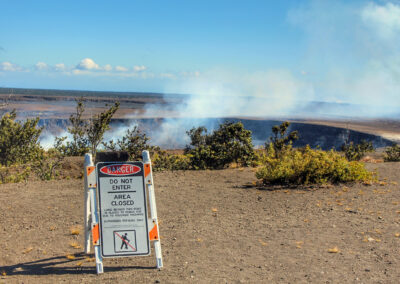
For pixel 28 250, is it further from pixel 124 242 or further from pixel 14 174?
pixel 14 174

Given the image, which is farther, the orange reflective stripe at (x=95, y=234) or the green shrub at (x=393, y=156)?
the green shrub at (x=393, y=156)

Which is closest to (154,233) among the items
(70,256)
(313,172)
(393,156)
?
(70,256)

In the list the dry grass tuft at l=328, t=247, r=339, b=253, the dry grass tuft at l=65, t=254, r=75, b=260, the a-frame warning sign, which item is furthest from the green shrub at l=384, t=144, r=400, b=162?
the dry grass tuft at l=65, t=254, r=75, b=260

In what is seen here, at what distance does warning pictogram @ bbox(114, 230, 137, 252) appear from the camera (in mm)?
5320

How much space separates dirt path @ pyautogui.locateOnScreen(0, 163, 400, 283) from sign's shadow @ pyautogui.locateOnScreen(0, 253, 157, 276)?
0.5 inches

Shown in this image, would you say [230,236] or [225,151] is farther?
[225,151]

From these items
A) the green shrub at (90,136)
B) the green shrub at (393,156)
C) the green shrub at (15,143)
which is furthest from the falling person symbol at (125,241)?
the green shrub at (393,156)

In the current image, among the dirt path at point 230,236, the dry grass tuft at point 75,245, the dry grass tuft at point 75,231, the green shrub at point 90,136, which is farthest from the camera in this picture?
the green shrub at point 90,136

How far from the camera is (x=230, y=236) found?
21.9 feet

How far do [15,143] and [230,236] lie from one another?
10.0 meters

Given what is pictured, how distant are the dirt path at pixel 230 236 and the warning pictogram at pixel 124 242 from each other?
289 mm

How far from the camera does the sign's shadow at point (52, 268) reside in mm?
5371

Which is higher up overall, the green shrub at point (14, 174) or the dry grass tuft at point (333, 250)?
the green shrub at point (14, 174)

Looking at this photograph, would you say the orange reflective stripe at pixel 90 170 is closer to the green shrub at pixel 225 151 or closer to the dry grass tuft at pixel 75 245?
the dry grass tuft at pixel 75 245
